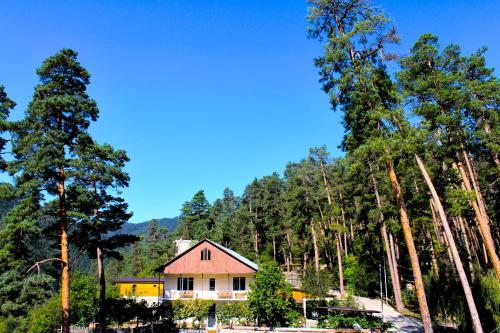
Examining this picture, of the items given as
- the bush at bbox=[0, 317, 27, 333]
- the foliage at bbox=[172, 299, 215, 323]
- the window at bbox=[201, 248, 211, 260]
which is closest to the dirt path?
Result: the foliage at bbox=[172, 299, 215, 323]

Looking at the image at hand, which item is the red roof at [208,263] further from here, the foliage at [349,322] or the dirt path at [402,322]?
the dirt path at [402,322]

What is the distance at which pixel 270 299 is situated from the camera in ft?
77.6

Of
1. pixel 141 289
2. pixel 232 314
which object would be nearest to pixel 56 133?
pixel 232 314

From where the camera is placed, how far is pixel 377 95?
48.8 ft

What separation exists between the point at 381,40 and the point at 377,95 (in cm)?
271

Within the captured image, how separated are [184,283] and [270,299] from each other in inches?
549

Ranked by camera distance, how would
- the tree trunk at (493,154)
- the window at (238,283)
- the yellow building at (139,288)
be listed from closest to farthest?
the tree trunk at (493,154)
the window at (238,283)
the yellow building at (139,288)

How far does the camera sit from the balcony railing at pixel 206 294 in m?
33.1

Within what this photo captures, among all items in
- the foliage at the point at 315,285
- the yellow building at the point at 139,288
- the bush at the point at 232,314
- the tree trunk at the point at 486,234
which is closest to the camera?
the tree trunk at the point at 486,234

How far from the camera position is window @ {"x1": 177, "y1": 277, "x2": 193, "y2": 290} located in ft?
114

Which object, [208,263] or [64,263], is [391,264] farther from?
[64,263]

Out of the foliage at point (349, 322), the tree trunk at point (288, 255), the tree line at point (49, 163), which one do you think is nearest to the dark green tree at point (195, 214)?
the tree trunk at point (288, 255)

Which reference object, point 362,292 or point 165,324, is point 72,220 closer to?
point 165,324

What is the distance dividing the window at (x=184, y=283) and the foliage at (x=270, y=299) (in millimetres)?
12270
